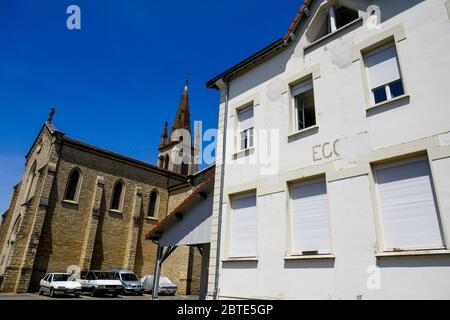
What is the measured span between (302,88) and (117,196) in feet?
78.0

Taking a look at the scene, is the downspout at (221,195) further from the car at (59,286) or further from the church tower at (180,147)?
the church tower at (180,147)

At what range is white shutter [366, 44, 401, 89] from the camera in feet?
22.2

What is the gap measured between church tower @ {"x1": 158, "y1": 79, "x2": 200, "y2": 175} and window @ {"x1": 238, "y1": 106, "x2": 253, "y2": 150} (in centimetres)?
3393

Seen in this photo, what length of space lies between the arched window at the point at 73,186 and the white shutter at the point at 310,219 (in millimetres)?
23121

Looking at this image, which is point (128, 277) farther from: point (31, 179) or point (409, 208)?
point (409, 208)

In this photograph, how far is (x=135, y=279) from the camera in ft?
74.0

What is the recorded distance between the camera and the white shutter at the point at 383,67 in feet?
22.2

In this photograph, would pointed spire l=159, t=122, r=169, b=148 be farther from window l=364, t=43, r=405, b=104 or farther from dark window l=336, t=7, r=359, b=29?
window l=364, t=43, r=405, b=104

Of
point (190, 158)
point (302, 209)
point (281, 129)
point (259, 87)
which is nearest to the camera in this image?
point (302, 209)

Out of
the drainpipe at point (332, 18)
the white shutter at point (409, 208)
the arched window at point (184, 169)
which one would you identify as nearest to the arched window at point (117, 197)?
the arched window at point (184, 169)

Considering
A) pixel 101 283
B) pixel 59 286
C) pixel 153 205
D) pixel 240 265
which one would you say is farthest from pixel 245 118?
pixel 153 205

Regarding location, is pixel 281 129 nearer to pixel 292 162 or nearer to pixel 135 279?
pixel 292 162
